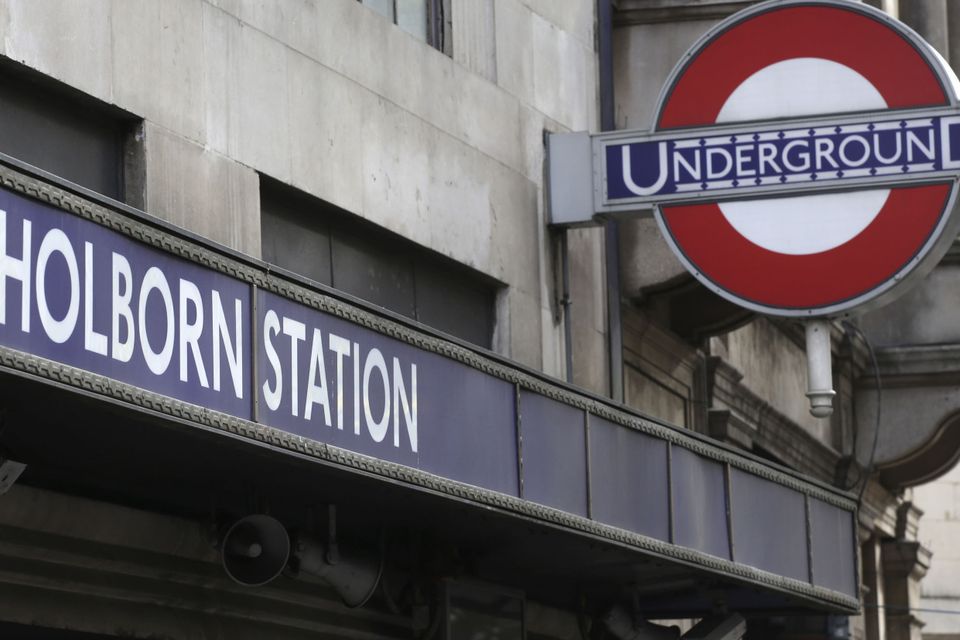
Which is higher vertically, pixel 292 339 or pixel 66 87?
pixel 66 87

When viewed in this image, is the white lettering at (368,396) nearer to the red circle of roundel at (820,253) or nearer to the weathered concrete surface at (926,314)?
the red circle of roundel at (820,253)

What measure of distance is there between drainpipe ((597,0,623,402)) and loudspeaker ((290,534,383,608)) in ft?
13.7

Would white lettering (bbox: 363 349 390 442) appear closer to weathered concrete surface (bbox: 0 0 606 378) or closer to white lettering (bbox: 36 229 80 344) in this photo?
weathered concrete surface (bbox: 0 0 606 378)

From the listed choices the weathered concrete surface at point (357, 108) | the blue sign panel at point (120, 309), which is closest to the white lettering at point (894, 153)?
the weathered concrete surface at point (357, 108)

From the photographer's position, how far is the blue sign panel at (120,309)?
7.05 metres

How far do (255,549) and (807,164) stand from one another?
5.31m

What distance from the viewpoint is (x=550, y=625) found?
48.3ft

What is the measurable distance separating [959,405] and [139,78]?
12.7m

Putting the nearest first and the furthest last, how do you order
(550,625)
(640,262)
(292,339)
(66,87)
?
(292,339)
(66,87)
(550,625)
(640,262)

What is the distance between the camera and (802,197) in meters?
13.7

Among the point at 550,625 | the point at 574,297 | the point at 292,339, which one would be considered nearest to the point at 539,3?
the point at 574,297

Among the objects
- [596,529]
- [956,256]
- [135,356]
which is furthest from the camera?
[956,256]

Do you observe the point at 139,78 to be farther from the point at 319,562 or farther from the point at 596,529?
the point at 596,529

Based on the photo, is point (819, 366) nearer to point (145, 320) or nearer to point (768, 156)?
point (768, 156)
